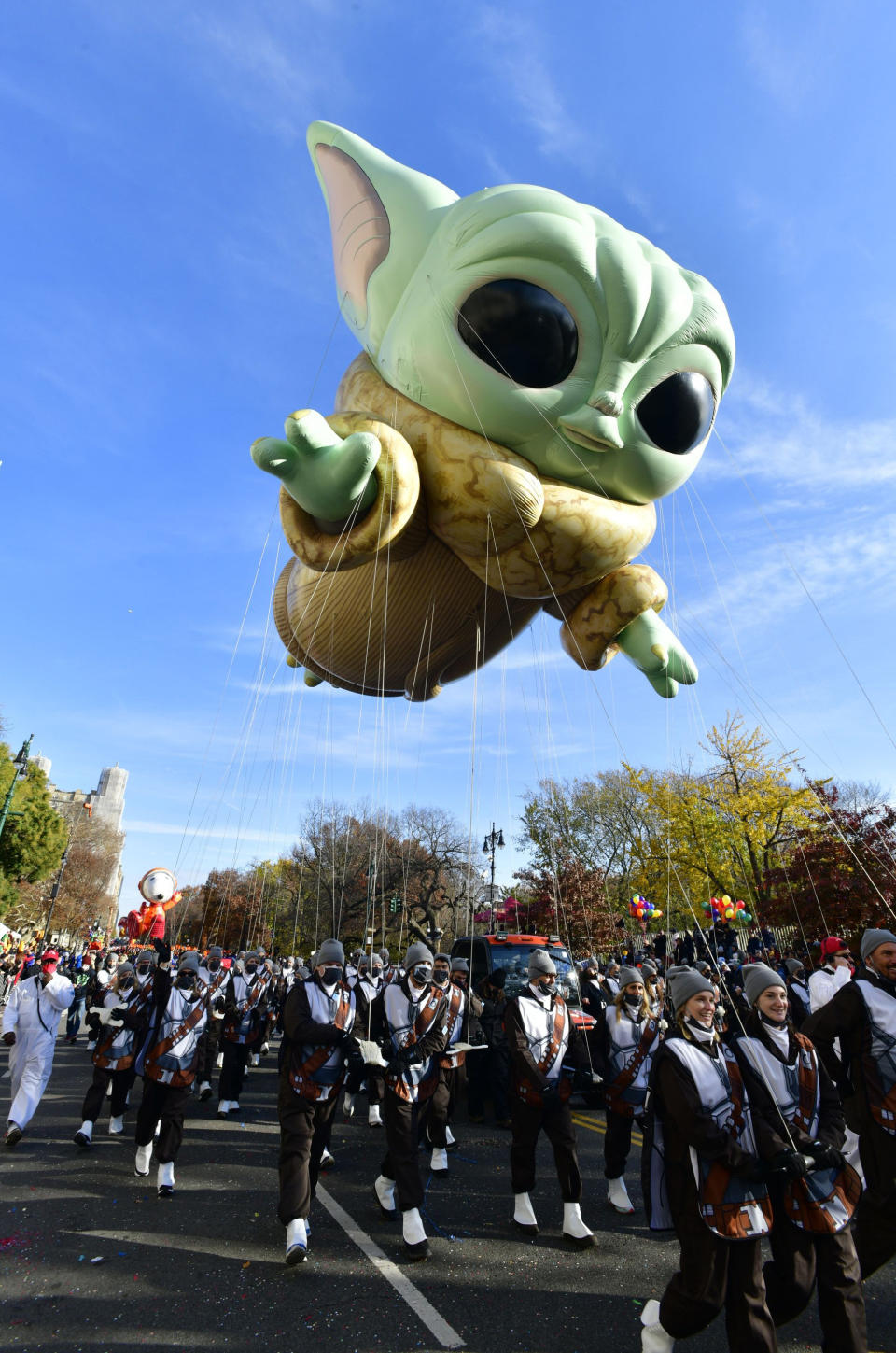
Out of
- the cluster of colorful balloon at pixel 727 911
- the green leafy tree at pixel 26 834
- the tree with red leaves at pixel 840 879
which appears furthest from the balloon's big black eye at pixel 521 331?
the green leafy tree at pixel 26 834

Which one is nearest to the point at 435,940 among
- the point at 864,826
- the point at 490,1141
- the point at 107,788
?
the point at 864,826

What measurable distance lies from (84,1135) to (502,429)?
7.56 meters

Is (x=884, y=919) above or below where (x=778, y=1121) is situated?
above

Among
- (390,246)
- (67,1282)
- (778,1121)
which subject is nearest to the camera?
(778,1121)

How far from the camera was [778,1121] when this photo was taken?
11.1 feet

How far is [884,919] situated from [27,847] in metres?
33.4

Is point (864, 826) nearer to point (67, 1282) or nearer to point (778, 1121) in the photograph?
point (778, 1121)

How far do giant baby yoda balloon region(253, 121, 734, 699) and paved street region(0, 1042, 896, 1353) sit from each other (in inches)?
167

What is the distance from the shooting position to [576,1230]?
14.9 feet

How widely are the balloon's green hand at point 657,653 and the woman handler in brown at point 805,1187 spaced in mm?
2992

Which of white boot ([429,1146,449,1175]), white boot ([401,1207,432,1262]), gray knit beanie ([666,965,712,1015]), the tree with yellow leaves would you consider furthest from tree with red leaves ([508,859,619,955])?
gray knit beanie ([666,965,712,1015])

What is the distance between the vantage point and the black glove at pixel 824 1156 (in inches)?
127

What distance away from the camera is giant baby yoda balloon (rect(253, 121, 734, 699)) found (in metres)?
5.04

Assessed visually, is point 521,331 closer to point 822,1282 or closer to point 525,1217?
point 822,1282
